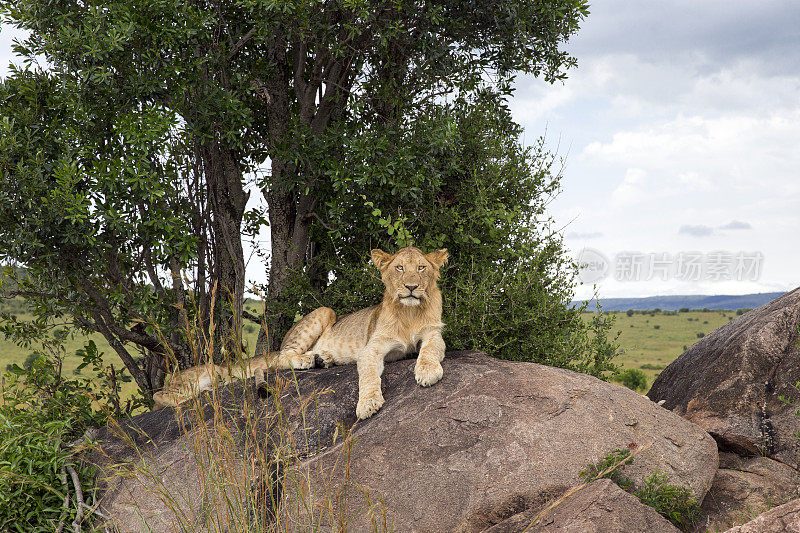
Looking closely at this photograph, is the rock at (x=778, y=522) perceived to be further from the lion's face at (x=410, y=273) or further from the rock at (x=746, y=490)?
the lion's face at (x=410, y=273)

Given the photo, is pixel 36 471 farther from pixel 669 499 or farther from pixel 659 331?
pixel 659 331

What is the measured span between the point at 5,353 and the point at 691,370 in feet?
88.9

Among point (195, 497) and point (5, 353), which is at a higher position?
point (195, 497)

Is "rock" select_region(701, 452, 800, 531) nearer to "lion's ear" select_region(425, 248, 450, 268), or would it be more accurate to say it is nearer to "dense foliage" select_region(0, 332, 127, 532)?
"lion's ear" select_region(425, 248, 450, 268)

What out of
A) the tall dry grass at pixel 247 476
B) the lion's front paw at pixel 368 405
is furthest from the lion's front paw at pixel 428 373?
the tall dry grass at pixel 247 476

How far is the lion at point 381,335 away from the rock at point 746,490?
2.96m

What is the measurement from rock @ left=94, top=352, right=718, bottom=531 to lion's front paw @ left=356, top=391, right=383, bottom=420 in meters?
0.09

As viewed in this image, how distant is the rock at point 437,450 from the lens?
5383 mm

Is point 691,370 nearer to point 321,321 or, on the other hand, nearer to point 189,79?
point 321,321

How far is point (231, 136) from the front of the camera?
30.8 ft

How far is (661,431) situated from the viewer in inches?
260

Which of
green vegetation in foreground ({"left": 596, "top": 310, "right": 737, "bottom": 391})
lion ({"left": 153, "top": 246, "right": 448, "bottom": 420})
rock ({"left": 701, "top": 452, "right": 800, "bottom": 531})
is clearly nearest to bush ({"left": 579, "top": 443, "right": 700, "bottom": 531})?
rock ({"left": 701, "top": 452, "right": 800, "bottom": 531})

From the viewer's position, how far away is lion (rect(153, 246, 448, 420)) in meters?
6.67

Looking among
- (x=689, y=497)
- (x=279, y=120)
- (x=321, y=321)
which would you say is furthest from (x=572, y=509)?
(x=279, y=120)
